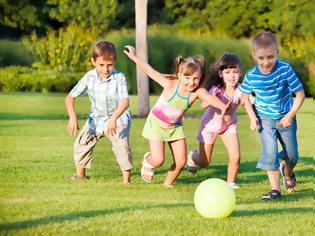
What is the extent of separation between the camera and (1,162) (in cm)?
1162

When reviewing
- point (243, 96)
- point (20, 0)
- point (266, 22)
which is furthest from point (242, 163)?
point (20, 0)

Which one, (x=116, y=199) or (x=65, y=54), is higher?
(x=116, y=199)

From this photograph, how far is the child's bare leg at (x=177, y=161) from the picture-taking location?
10005 millimetres

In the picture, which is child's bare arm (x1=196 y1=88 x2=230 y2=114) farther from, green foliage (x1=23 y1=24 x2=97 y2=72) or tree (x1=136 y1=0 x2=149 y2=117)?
green foliage (x1=23 y1=24 x2=97 y2=72)

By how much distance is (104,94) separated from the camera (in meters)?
10.2

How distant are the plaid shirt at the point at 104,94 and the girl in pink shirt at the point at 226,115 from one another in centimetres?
95

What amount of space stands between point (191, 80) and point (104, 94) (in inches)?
39.7

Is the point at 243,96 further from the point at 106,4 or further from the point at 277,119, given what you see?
the point at 106,4

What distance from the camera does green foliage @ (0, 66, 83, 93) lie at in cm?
3181

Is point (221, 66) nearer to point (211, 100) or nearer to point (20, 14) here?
point (211, 100)

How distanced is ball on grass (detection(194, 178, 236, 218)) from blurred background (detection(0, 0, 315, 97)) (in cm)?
2383

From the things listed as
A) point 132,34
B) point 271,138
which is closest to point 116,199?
point 271,138

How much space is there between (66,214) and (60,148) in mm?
6467

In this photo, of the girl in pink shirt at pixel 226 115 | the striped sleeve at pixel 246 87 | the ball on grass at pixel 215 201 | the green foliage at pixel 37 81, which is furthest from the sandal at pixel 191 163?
the green foliage at pixel 37 81
